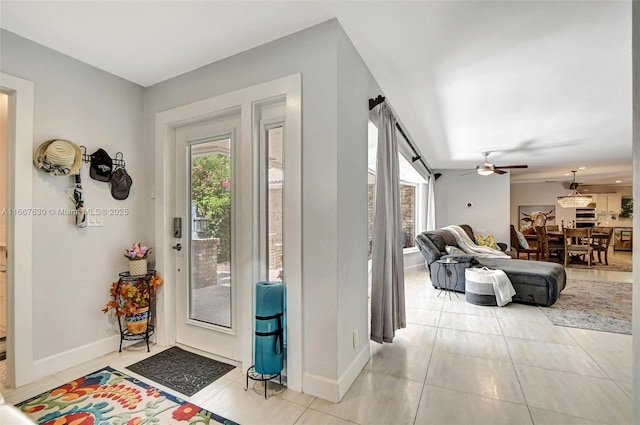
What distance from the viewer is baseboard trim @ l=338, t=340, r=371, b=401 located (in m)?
1.97

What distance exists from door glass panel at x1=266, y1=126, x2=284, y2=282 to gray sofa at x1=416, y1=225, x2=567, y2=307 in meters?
3.36

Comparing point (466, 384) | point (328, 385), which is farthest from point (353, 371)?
point (466, 384)

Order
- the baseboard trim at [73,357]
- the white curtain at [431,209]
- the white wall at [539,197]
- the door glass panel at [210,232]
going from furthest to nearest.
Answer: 1. the white wall at [539,197]
2. the white curtain at [431,209]
3. the door glass panel at [210,232]
4. the baseboard trim at [73,357]

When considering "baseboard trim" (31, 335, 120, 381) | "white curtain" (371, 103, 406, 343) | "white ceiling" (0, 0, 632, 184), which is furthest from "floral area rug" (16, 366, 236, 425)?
"white ceiling" (0, 0, 632, 184)

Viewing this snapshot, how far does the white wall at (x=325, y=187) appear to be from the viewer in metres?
1.96

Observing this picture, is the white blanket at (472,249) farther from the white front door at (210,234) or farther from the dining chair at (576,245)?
the white front door at (210,234)

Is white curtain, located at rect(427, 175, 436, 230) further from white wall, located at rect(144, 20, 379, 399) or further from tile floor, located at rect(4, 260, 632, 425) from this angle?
white wall, located at rect(144, 20, 379, 399)

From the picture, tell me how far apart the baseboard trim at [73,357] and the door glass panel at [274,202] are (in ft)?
5.44

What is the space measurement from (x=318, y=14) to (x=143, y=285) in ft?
8.65

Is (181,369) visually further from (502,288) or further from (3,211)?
(502,288)

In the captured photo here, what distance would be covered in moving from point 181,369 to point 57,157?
1873mm

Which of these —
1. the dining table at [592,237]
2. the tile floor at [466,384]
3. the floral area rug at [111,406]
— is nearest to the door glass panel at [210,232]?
the tile floor at [466,384]

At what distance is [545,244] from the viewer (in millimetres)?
7449

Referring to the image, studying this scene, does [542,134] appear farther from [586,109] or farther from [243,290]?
[243,290]
